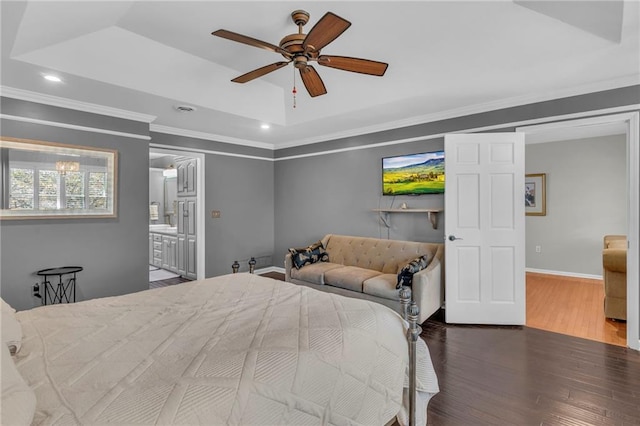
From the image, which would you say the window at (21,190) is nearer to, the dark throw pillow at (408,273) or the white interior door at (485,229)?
the dark throw pillow at (408,273)

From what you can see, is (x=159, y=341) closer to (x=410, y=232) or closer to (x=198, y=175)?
(x=410, y=232)

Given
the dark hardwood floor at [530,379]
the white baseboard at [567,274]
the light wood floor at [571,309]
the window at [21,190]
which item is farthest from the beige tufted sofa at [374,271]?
the white baseboard at [567,274]

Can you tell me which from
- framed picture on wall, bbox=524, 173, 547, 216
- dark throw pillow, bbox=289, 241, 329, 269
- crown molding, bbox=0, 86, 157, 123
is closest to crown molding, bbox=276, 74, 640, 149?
dark throw pillow, bbox=289, 241, 329, 269

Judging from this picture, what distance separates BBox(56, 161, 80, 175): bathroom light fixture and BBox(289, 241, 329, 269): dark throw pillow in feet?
9.05

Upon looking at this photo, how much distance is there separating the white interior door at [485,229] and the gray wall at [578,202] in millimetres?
3118

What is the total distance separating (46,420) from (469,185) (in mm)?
3873

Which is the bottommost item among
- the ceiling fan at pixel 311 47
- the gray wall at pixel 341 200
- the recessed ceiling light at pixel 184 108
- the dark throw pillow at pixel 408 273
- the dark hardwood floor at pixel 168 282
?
the dark hardwood floor at pixel 168 282

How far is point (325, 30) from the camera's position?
1.99m

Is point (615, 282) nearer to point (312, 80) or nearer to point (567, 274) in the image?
point (567, 274)

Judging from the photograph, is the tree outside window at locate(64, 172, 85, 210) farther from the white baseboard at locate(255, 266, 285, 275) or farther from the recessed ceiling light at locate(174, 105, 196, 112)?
the white baseboard at locate(255, 266, 285, 275)

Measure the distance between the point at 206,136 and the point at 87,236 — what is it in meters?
2.25

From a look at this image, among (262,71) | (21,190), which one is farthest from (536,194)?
(21,190)

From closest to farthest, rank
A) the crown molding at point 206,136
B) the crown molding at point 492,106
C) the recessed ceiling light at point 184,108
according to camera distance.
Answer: the crown molding at point 492,106, the recessed ceiling light at point 184,108, the crown molding at point 206,136

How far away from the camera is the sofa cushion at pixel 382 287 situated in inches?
141
